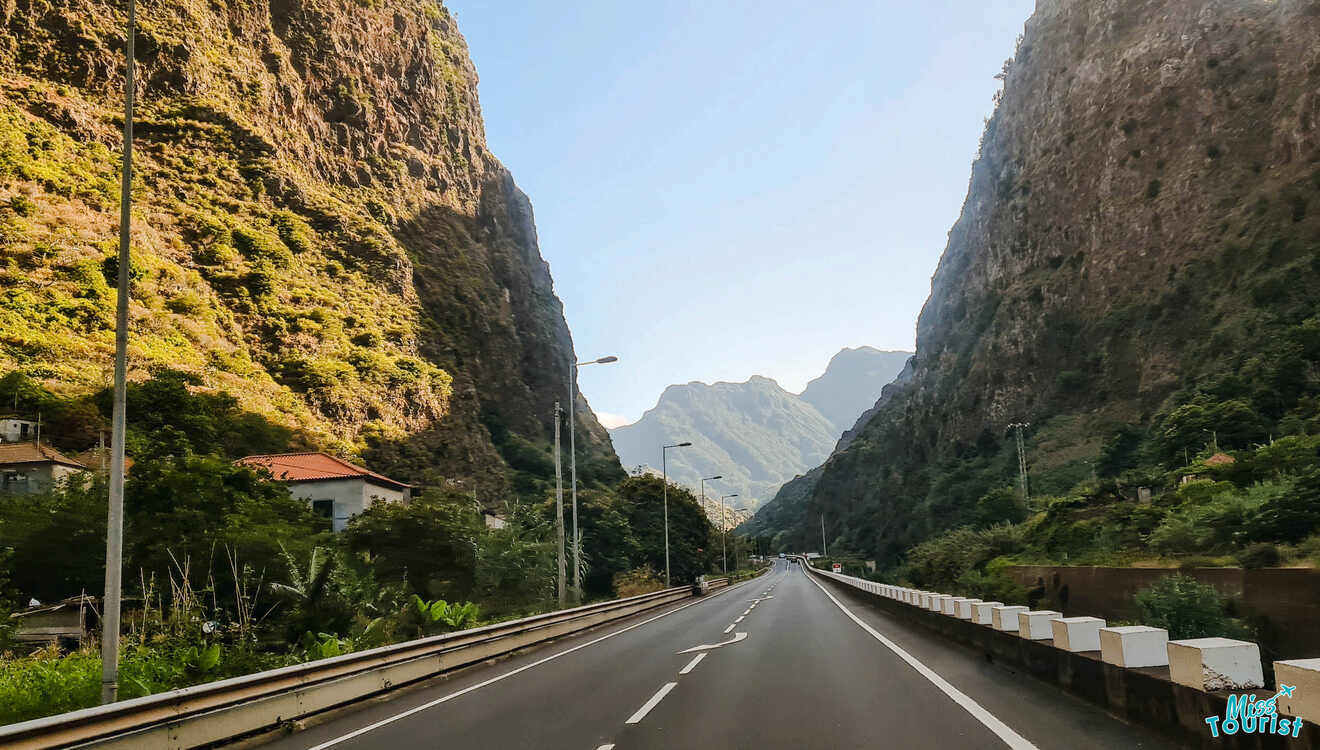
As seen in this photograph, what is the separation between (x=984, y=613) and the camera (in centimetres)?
1412

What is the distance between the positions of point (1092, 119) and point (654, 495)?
205 ft

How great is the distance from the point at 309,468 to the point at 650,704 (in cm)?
4851

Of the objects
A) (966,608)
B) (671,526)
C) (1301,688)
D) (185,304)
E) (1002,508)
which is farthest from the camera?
(671,526)

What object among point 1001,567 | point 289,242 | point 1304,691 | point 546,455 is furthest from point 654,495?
point 1304,691

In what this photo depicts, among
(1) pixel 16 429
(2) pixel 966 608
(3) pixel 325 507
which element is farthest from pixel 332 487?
(2) pixel 966 608

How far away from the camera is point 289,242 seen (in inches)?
3300

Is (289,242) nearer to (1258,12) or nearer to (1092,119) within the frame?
(1092,119)

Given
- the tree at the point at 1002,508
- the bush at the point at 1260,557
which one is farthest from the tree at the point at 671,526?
the bush at the point at 1260,557

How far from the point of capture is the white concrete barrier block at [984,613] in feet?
45.3

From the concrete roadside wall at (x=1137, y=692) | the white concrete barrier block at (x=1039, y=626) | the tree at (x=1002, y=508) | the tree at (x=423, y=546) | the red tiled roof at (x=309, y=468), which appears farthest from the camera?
the tree at (x=1002, y=508)

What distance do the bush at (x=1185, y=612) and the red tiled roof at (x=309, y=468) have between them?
4589 cm

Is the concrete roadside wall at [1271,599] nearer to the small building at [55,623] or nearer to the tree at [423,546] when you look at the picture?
the tree at [423,546]

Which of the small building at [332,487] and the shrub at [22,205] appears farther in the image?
the shrub at [22,205]

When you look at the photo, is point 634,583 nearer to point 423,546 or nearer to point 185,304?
point 423,546
